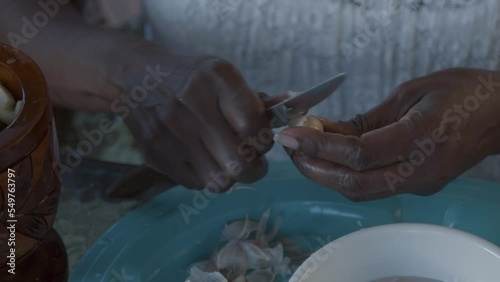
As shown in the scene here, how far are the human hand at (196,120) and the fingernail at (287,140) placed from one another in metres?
0.04

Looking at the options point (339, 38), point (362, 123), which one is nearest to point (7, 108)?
point (362, 123)

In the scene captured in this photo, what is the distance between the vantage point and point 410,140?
55 centimetres

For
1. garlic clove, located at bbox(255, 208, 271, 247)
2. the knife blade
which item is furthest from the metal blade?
garlic clove, located at bbox(255, 208, 271, 247)

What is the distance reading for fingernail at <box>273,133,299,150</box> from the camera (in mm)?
533

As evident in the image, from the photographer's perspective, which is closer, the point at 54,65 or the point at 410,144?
the point at 410,144

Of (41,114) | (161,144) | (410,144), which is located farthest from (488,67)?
(41,114)

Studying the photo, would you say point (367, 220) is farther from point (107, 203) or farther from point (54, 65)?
point (54, 65)

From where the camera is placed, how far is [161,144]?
0.63 metres

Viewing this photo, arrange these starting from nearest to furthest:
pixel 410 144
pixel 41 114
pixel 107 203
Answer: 1. pixel 41 114
2. pixel 410 144
3. pixel 107 203

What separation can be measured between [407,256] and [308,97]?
0.15 metres

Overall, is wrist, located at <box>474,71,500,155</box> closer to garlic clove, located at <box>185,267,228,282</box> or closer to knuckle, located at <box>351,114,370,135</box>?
knuckle, located at <box>351,114,370,135</box>

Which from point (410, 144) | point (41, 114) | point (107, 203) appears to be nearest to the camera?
point (41, 114)

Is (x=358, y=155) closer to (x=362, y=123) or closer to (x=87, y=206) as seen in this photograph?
(x=362, y=123)

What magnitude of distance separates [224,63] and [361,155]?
0.15 m
